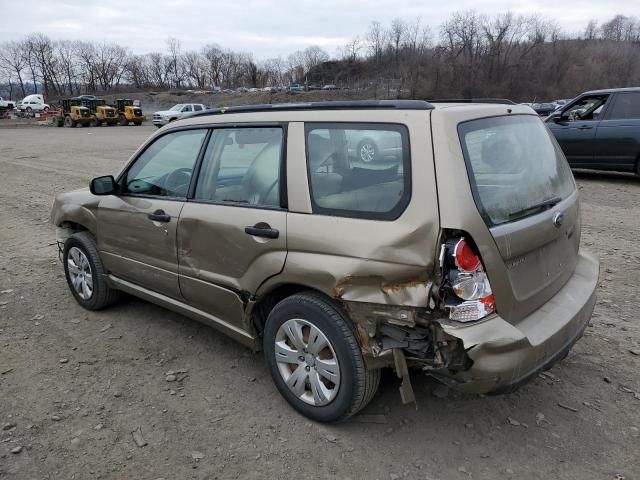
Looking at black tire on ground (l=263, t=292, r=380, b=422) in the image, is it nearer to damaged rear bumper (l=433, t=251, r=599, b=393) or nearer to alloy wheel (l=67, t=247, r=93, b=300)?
damaged rear bumper (l=433, t=251, r=599, b=393)

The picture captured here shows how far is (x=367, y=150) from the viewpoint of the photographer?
2729 millimetres

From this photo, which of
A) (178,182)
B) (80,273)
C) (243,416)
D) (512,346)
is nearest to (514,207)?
(512,346)

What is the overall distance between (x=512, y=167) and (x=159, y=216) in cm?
230

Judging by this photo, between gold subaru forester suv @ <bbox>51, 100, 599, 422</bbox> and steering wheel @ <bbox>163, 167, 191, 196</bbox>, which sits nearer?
gold subaru forester suv @ <bbox>51, 100, 599, 422</bbox>

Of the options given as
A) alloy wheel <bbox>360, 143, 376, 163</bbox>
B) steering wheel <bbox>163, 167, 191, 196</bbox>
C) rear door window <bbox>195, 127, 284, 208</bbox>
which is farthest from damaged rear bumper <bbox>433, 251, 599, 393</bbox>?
steering wheel <bbox>163, 167, 191, 196</bbox>

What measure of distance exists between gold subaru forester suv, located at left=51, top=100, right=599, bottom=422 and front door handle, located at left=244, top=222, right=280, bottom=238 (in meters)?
Answer: 0.01

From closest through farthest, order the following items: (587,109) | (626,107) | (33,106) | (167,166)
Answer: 1. (167,166)
2. (626,107)
3. (587,109)
4. (33,106)

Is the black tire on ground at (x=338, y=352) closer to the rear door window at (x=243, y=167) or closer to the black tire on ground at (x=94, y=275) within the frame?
the rear door window at (x=243, y=167)

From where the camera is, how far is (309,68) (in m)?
113

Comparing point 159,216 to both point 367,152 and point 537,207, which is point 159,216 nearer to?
point 367,152

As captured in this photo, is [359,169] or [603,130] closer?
[359,169]

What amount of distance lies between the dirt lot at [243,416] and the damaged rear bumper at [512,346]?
460 millimetres

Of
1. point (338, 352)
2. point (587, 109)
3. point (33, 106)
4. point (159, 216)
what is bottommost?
point (338, 352)

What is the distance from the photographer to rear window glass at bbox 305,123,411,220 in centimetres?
253
